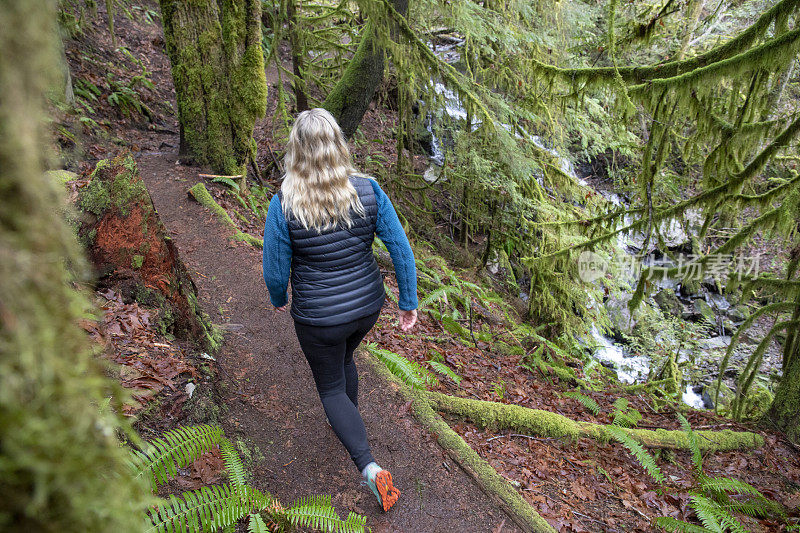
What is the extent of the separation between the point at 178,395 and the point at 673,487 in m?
4.90

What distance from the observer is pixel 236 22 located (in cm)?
799

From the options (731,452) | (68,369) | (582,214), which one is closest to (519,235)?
(582,214)

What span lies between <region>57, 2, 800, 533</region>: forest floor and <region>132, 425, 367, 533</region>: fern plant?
21 cm

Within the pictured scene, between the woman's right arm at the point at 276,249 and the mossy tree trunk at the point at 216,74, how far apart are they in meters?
6.51

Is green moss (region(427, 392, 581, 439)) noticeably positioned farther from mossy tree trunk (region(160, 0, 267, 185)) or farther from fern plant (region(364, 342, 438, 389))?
mossy tree trunk (region(160, 0, 267, 185))

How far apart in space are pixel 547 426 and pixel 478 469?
1.57 m

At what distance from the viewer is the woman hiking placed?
2.82 m

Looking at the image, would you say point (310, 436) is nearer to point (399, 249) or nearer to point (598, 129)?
point (399, 249)

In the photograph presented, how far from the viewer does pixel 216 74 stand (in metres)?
8.27

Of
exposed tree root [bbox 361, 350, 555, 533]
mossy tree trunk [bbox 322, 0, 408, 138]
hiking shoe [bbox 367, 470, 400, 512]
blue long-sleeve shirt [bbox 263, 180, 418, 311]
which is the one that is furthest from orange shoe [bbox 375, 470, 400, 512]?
mossy tree trunk [bbox 322, 0, 408, 138]

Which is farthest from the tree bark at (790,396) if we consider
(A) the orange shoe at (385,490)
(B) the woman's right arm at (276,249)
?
(B) the woman's right arm at (276,249)

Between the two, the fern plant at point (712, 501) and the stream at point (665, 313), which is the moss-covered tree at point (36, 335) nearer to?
the fern plant at point (712, 501)

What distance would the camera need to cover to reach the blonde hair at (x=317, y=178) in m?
2.80

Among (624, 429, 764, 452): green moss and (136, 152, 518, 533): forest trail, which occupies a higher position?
(136, 152, 518, 533): forest trail
